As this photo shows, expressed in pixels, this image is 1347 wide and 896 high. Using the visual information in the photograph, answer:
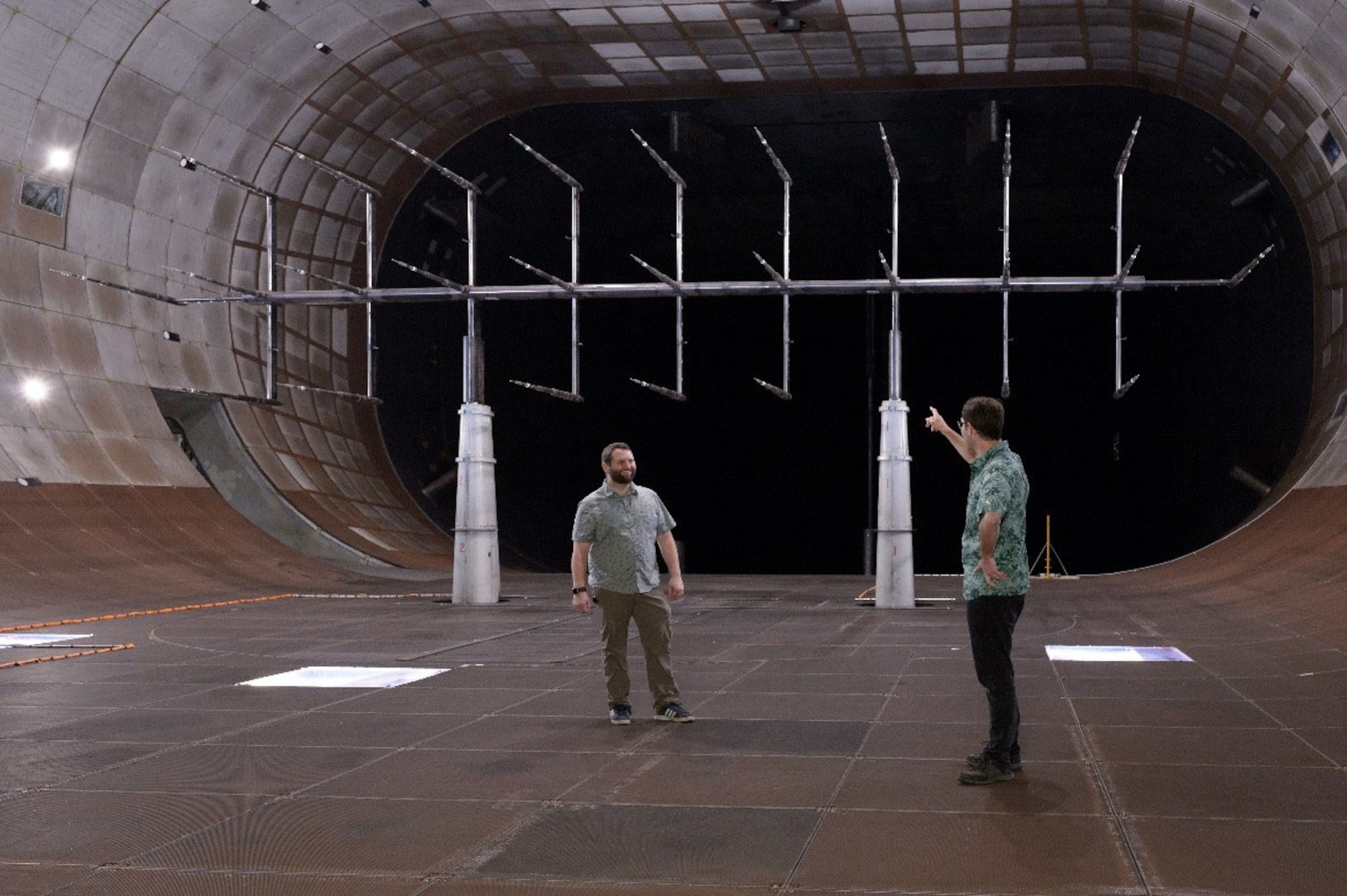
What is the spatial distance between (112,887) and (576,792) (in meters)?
2.56

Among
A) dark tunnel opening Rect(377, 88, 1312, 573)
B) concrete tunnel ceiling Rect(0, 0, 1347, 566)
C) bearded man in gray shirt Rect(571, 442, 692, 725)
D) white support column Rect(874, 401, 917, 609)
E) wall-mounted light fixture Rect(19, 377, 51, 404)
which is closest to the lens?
bearded man in gray shirt Rect(571, 442, 692, 725)

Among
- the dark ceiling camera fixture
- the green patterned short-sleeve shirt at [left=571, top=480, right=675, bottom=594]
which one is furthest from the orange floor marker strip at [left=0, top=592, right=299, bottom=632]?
the dark ceiling camera fixture

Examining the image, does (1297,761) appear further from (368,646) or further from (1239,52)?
(1239,52)

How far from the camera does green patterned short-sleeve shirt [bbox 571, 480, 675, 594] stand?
1051 cm

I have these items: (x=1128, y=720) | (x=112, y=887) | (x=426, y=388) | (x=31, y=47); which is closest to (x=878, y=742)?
(x=1128, y=720)

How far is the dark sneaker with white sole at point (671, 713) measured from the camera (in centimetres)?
1030

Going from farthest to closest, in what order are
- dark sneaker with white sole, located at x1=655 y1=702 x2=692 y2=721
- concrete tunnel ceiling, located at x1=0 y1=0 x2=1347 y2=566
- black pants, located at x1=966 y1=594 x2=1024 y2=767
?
concrete tunnel ceiling, located at x1=0 y1=0 x2=1347 y2=566
dark sneaker with white sole, located at x1=655 y1=702 x2=692 y2=721
black pants, located at x1=966 y1=594 x2=1024 y2=767

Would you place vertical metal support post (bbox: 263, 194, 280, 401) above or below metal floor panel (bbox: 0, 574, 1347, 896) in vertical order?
above

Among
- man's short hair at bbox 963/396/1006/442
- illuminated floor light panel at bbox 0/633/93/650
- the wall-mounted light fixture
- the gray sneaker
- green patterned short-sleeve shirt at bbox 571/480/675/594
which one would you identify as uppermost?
the wall-mounted light fixture

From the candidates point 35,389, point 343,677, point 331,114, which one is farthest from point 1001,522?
point 331,114

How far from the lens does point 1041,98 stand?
106 ft

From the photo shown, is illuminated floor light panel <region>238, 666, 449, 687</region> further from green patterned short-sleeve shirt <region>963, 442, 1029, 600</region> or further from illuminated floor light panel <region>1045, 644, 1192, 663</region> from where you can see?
illuminated floor light panel <region>1045, 644, 1192, 663</region>

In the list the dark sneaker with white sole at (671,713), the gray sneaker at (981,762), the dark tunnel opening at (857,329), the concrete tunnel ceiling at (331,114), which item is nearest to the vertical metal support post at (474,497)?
the concrete tunnel ceiling at (331,114)

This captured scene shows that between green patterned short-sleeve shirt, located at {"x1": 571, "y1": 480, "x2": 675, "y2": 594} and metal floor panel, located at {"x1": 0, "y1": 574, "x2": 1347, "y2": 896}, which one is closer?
metal floor panel, located at {"x1": 0, "y1": 574, "x2": 1347, "y2": 896}
